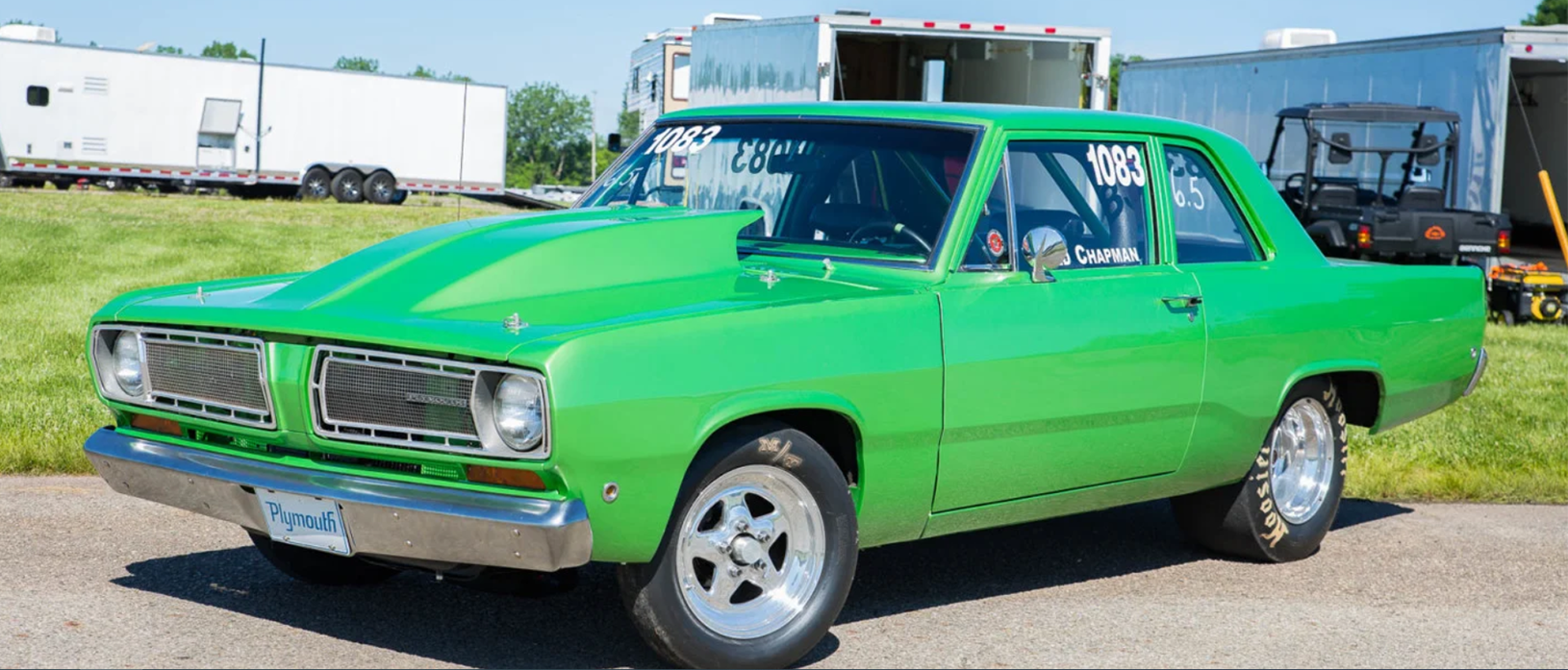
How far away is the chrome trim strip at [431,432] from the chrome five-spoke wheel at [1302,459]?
3.36 m

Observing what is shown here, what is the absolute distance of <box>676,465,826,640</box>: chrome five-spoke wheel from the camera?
449 centimetres

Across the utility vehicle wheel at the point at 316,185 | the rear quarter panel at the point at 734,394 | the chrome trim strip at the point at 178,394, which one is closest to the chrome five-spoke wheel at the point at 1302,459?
the rear quarter panel at the point at 734,394

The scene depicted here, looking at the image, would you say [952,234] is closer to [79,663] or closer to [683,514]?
[683,514]

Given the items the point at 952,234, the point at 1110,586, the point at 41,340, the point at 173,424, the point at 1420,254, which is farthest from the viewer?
the point at 1420,254

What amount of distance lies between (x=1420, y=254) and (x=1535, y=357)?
4.10 m

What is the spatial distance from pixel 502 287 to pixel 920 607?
5.77ft

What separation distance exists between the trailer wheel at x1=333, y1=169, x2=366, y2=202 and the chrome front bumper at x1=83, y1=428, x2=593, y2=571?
31.5 m

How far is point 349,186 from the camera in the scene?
35312mm

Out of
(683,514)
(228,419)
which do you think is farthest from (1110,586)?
(228,419)

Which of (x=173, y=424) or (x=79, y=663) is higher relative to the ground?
(x=173, y=424)

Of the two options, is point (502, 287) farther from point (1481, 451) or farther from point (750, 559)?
point (1481, 451)

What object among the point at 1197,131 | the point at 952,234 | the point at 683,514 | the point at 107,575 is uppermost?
the point at 1197,131

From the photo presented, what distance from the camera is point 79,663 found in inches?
175

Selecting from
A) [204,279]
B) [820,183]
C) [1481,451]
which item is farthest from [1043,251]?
[204,279]
